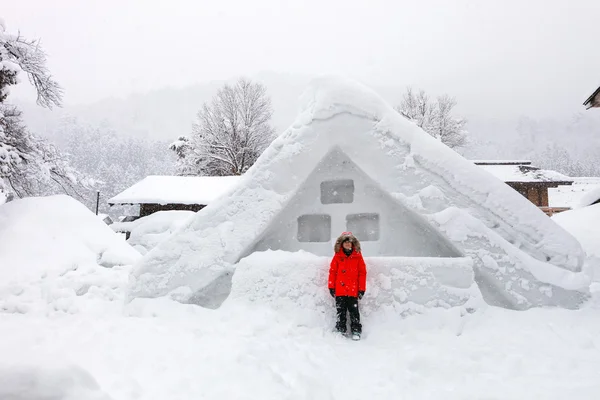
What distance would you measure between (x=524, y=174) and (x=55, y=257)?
23.0m

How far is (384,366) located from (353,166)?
2.69 m

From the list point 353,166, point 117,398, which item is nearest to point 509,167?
point 353,166

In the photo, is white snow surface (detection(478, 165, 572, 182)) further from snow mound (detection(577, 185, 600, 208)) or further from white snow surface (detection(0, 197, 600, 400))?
white snow surface (detection(0, 197, 600, 400))

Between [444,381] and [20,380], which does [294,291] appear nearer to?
[444,381]

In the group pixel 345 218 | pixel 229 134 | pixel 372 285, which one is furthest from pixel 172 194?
pixel 372 285

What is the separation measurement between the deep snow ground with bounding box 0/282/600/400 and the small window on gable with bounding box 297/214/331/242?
4.46ft

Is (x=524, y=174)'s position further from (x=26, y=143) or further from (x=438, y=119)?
(x=26, y=143)

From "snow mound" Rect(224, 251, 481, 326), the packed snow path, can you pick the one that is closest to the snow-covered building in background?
"snow mound" Rect(224, 251, 481, 326)

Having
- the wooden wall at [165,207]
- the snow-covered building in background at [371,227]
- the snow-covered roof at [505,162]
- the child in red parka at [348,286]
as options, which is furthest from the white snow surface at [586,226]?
the wooden wall at [165,207]

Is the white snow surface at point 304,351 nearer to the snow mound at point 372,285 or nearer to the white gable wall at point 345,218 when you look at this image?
the snow mound at point 372,285

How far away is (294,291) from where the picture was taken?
13.9ft

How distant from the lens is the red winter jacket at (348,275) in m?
3.92

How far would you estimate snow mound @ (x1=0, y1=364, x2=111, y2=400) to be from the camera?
4.91 ft

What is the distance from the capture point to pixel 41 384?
60.6 inches
